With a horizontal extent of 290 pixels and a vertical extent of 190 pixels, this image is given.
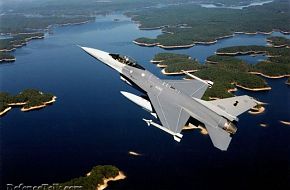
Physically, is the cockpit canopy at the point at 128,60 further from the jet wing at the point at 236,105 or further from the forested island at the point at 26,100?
the forested island at the point at 26,100

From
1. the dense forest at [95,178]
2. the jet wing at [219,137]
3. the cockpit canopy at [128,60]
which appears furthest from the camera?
the dense forest at [95,178]

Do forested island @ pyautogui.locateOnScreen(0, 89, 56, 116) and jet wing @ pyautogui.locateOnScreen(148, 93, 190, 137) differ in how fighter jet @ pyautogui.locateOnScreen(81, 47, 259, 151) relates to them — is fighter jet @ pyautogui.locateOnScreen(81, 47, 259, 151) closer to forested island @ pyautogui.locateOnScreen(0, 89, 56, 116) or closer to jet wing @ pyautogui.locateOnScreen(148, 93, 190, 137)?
jet wing @ pyautogui.locateOnScreen(148, 93, 190, 137)

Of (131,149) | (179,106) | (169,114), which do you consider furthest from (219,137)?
(131,149)

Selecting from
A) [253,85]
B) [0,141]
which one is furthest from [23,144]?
[253,85]

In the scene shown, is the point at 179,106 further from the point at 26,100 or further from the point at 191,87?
the point at 26,100

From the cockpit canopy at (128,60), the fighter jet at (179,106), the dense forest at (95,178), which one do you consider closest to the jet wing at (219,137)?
the fighter jet at (179,106)

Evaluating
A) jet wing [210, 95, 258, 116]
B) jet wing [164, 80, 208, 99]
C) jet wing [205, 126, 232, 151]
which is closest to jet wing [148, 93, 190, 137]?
jet wing [205, 126, 232, 151]
